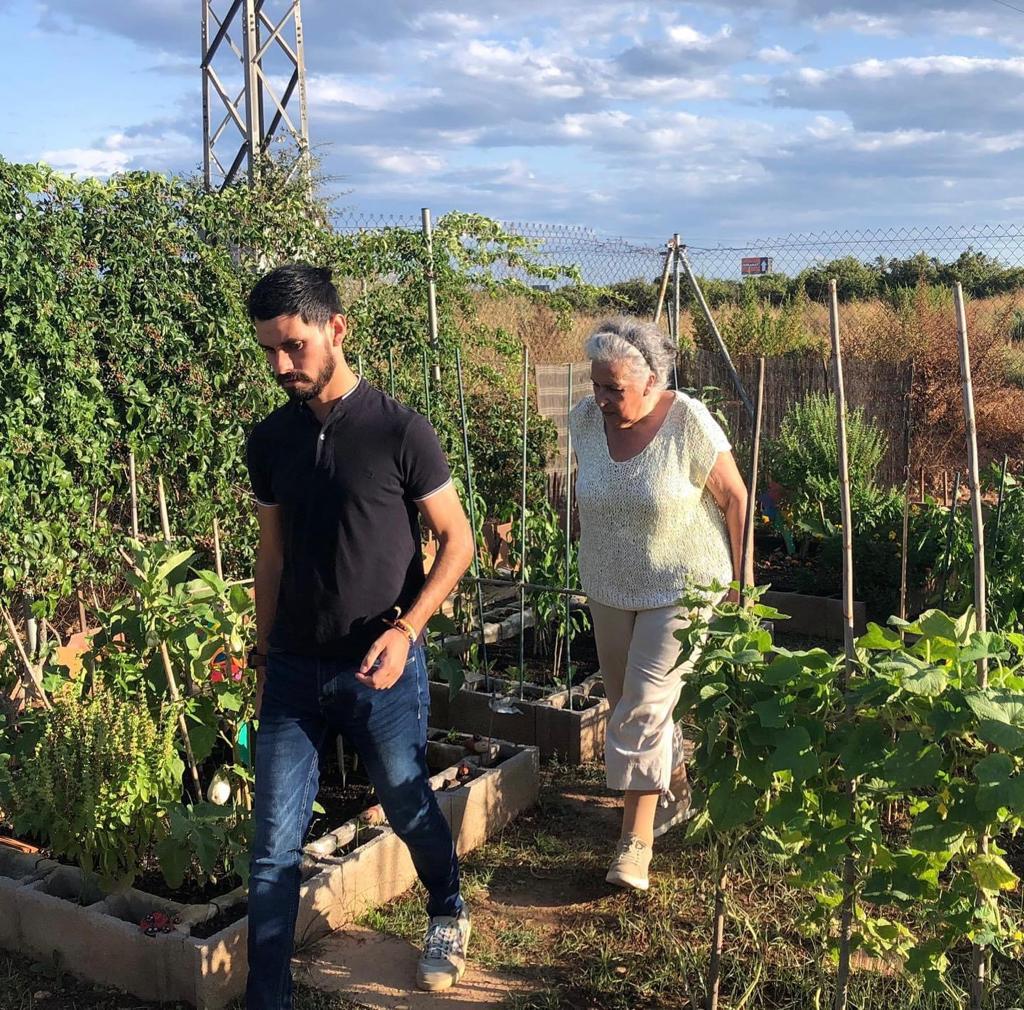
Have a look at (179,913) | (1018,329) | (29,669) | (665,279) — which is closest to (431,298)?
(665,279)

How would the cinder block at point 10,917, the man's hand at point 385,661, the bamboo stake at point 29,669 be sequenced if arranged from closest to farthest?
the man's hand at point 385,661 < the cinder block at point 10,917 < the bamboo stake at point 29,669

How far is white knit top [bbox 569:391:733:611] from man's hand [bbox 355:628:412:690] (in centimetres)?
96

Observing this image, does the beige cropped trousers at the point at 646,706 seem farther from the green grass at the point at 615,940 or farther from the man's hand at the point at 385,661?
the man's hand at the point at 385,661

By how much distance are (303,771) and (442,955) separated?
667 mm

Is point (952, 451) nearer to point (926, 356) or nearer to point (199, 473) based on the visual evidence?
point (926, 356)

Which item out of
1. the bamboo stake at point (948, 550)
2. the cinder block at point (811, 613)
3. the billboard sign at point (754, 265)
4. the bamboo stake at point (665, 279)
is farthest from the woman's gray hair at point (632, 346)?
the billboard sign at point (754, 265)

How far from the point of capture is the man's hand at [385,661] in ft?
7.63

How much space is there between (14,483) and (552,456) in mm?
3863

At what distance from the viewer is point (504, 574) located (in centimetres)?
602

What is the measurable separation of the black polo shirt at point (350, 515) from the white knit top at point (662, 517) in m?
0.77

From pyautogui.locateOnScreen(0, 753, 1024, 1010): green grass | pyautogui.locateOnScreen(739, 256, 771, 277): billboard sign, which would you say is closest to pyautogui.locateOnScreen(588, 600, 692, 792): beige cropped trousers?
pyautogui.locateOnScreen(0, 753, 1024, 1010): green grass

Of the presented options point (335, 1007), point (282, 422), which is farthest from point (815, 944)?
point (282, 422)

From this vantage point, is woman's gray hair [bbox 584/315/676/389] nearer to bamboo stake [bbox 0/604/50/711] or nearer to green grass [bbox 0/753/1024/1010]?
green grass [bbox 0/753/1024/1010]

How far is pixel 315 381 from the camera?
2400mm
